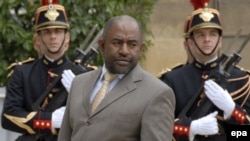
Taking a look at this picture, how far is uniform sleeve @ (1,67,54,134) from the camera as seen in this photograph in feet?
26.2

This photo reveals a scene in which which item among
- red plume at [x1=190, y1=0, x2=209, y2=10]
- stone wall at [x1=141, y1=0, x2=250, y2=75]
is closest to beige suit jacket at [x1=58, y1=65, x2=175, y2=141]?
red plume at [x1=190, y1=0, x2=209, y2=10]

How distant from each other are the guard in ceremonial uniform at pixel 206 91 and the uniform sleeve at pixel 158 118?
197 cm

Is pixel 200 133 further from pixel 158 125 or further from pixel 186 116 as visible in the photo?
pixel 158 125

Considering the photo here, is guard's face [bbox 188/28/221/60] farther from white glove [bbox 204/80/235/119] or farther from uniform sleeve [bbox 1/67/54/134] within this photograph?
uniform sleeve [bbox 1/67/54/134]

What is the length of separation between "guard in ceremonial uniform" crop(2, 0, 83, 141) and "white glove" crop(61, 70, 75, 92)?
Answer: 0.02 metres

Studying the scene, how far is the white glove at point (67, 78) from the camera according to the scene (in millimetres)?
7984

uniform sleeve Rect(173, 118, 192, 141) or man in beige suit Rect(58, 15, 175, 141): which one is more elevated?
man in beige suit Rect(58, 15, 175, 141)

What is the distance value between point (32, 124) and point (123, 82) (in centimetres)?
222

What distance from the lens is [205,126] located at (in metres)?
7.75

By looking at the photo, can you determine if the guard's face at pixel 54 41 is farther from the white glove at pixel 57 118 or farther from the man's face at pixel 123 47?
the man's face at pixel 123 47

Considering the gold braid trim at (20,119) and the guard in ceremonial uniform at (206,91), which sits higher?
the guard in ceremonial uniform at (206,91)

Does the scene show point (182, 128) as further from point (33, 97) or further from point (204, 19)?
point (33, 97)

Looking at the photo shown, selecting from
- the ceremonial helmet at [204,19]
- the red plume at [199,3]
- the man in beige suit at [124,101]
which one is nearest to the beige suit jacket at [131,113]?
the man in beige suit at [124,101]

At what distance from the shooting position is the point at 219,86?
25.9 ft
